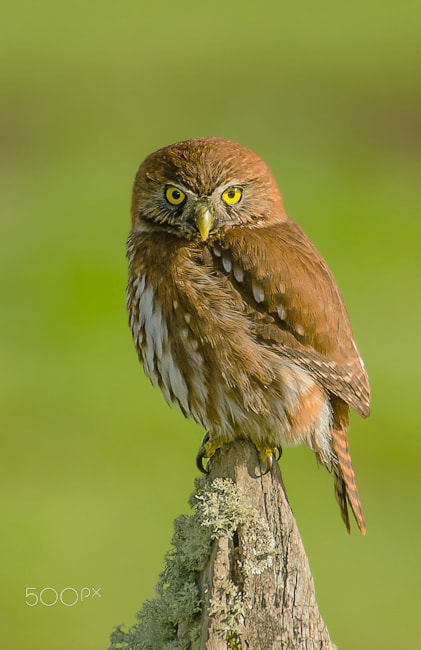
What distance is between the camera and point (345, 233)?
45.1 ft

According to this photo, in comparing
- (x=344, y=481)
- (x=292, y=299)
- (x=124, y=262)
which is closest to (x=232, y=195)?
(x=292, y=299)

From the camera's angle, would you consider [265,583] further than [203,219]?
No

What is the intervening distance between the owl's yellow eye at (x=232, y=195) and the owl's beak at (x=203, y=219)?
0.13 metres

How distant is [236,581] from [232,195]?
5.39 ft

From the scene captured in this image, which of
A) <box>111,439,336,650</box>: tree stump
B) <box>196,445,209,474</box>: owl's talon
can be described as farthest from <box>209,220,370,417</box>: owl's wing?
<box>111,439,336,650</box>: tree stump

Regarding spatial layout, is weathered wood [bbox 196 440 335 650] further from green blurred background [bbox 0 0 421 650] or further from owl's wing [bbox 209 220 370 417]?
green blurred background [bbox 0 0 421 650]

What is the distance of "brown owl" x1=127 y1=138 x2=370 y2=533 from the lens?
3604mm

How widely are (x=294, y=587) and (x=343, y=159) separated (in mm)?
14834

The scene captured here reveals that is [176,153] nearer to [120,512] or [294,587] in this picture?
[294,587]

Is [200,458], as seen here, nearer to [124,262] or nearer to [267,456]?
[267,456]

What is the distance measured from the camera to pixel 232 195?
3.76 m

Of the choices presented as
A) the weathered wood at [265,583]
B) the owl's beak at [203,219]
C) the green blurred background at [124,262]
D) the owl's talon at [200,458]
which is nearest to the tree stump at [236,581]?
the weathered wood at [265,583]

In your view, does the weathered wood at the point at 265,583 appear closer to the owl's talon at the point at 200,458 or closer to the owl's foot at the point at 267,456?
the owl's foot at the point at 267,456

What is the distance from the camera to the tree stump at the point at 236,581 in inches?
107
